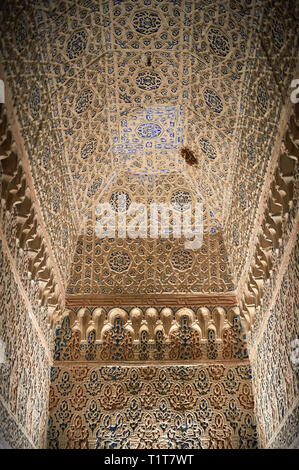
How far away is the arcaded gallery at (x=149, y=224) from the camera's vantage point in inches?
164

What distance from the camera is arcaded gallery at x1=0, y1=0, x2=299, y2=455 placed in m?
4.18

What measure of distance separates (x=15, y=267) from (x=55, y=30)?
6.18ft

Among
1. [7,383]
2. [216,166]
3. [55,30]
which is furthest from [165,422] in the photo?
[55,30]

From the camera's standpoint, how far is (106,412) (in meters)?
5.40
